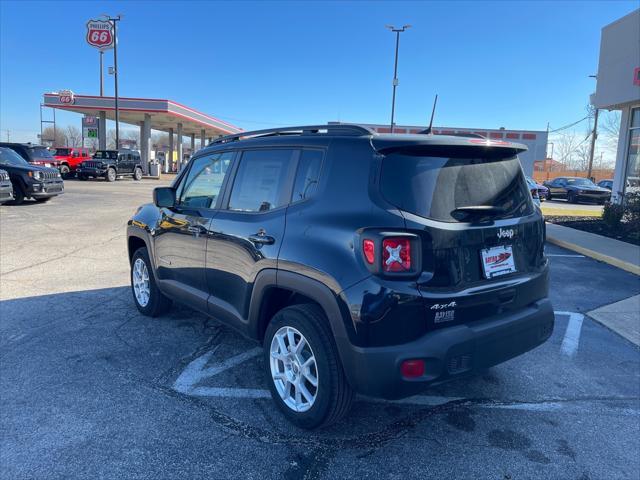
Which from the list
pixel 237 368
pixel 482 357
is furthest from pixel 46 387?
pixel 482 357

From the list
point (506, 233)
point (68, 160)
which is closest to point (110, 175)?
point (68, 160)

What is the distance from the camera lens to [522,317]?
121 inches

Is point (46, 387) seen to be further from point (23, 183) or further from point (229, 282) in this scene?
point (23, 183)

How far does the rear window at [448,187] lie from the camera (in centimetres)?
272

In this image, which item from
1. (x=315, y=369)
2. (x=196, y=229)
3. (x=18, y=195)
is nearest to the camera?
(x=315, y=369)

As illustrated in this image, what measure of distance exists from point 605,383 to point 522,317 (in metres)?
1.48

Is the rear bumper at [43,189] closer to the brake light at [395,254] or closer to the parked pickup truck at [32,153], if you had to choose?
the parked pickup truck at [32,153]

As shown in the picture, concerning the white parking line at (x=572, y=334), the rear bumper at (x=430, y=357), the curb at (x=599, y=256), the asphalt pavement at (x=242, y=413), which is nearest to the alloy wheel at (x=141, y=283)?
the asphalt pavement at (x=242, y=413)

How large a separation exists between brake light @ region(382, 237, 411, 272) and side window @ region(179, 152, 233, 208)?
1881 mm

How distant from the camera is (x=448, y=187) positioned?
2850 millimetres

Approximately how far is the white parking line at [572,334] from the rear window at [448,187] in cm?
207

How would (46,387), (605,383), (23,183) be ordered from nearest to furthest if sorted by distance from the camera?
(46,387) → (605,383) → (23,183)

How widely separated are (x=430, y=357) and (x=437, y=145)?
1211 mm

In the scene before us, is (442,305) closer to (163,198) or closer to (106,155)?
(163,198)
